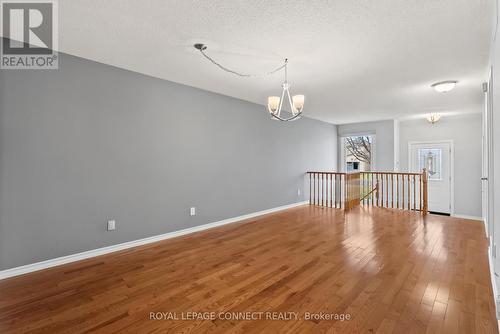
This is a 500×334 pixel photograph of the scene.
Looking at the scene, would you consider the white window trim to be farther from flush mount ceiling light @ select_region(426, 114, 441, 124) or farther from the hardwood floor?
the hardwood floor

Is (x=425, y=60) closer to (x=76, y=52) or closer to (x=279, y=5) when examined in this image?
(x=279, y=5)

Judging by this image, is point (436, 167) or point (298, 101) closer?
point (298, 101)

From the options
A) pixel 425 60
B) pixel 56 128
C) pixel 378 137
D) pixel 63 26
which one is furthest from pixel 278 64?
pixel 378 137

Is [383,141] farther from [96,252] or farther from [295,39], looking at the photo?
[96,252]

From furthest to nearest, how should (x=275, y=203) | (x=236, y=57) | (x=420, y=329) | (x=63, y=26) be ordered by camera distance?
1. (x=275, y=203)
2. (x=236, y=57)
3. (x=63, y=26)
4. (x=420, y=329)

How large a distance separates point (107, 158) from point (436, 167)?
27.1 feet

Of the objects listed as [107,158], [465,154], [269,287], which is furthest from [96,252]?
[465,154]

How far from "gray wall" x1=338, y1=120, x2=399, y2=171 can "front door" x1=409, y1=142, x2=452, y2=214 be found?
0.59 m

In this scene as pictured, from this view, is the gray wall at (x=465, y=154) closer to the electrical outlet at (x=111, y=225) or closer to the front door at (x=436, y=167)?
the front door at (x=436, y=167)

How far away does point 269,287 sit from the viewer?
2.37 meters

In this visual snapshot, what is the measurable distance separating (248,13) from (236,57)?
92 centimetres

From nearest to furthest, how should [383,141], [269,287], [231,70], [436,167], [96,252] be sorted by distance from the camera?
[269,287]
[96,252]
[231,70]
[436,167]
[383,141]

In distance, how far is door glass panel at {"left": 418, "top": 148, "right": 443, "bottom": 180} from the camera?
7.19 m

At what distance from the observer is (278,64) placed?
10.9ft
